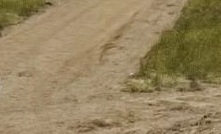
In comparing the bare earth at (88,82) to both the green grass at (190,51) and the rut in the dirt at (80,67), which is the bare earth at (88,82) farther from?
the green grass at (190,51)

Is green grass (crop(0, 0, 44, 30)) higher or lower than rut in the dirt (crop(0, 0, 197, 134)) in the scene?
higher

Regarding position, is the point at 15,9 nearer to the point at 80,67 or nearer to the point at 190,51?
the point at 80,67

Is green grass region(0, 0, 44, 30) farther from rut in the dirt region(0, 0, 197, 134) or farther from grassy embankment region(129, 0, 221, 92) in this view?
grassy embankment region(129, 0, 221, 92)

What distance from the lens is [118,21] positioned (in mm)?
14273

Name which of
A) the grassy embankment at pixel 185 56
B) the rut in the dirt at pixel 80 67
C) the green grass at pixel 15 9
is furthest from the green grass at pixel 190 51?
the green grass at pixel 15 9

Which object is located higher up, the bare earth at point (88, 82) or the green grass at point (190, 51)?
the green grass at point (190, 51)

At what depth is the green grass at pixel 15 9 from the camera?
554 inches

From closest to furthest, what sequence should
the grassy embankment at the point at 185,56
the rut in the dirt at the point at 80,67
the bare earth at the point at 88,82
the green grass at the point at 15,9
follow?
the bare earth at the point at 88,82
the rut in the dirt at the point at 80,67
the grassy embankment at the point at 185,56
the green grass at the point at 15,9

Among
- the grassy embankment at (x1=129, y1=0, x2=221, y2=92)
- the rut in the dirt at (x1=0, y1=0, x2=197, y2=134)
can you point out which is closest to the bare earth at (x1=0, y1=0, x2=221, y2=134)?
the rut in the dirt at (x1=0, y1=0, x2=197, y2=134)

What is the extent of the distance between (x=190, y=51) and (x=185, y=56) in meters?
0.32

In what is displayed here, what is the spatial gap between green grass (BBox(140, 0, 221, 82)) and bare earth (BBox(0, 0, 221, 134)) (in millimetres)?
361

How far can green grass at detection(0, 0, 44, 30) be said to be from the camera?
14084 millimetres

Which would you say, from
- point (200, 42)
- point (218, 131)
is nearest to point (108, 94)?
point (218, 131)

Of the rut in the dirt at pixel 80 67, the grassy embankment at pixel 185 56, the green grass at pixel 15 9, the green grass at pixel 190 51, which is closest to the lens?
the rut in the dirt at pixel 80 67
